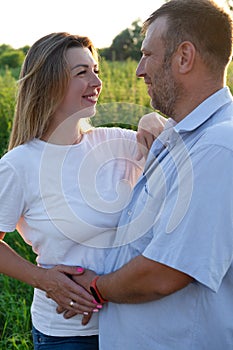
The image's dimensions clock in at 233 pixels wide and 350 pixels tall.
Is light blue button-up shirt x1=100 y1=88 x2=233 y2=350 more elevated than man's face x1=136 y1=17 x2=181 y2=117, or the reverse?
man's face x1=136 y1=17 x2=181 y2=117

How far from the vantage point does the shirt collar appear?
196 cm

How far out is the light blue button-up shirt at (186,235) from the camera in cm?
176

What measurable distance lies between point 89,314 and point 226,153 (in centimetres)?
84

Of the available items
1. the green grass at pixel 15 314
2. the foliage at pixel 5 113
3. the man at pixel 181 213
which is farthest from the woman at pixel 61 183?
the foliage at pixel 5 113

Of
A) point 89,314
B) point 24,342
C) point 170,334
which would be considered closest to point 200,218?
point 170,334

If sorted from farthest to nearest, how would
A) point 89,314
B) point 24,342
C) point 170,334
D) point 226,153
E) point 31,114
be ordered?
1. point 24,342
2. point 31,114
3. point 89,314
4. point 170,334
5. point 226,153

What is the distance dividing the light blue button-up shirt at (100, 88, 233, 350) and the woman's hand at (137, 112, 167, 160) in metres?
0.20

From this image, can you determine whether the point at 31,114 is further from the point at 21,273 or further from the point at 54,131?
the point at 21,273

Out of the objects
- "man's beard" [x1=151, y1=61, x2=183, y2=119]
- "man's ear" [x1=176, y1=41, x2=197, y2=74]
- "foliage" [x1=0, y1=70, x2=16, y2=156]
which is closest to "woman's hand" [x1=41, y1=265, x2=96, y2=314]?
"man's beard" [x1=151, y1=61, x2=183, y2=119]

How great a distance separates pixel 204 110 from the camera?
77.7 inches

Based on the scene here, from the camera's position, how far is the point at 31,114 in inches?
94.5

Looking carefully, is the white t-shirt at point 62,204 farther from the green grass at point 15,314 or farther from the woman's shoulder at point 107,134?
the green grass at point 15,314

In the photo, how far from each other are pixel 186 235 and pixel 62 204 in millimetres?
652

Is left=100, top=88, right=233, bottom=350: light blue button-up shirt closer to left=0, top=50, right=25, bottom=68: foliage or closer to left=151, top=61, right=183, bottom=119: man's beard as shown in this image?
left=151, top=61, right=183, bottom=119: man's beard
